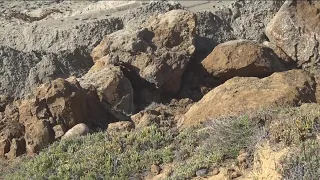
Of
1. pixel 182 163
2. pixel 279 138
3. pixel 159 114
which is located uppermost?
pixel 279 138

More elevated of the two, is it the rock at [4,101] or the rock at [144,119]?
the rock at [4,101]

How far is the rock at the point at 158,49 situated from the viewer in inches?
480

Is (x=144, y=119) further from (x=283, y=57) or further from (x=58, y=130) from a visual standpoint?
(x=283, y=57)

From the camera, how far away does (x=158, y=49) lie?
1273 cm

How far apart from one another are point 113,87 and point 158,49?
1.96m

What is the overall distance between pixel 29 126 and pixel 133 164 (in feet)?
10.7

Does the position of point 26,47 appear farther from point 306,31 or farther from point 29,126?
point 306,31

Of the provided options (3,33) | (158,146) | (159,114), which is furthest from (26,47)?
(158,146)

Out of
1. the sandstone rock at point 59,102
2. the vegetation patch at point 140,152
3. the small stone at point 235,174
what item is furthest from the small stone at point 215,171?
the sandstone rock at point 59,102

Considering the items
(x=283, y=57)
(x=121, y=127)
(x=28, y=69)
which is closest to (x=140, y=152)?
(x=121, y=127)

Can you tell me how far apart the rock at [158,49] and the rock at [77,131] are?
2535 millimetres

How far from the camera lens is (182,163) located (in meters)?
7.16

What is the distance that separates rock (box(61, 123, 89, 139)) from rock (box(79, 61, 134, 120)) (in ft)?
4.34

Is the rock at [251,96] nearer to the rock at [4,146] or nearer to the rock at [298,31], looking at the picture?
the rock at [298,31]
